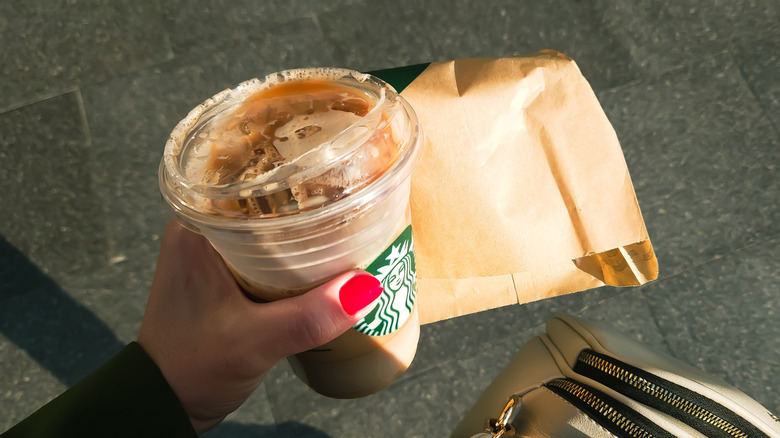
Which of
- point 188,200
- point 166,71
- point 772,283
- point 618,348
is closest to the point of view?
point 188,200

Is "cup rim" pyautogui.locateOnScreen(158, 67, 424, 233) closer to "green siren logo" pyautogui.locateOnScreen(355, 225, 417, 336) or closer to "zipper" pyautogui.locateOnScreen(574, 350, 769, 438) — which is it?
"green siren logo" pyautogui.locateOnScreen(355, 225, 417, 336)

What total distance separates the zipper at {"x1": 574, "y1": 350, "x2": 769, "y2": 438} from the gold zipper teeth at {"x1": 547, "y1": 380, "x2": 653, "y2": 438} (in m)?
0.05

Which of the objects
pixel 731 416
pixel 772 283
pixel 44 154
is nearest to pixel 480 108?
pixel 731 416

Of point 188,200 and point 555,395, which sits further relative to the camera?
point 555,395

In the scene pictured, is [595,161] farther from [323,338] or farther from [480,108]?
[323,338]

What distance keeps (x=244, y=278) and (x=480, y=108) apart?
51 centimetres

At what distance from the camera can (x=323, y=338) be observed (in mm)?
909

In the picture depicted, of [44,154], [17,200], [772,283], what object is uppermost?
[772,283]

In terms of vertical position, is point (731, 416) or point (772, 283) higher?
point (731, 416)

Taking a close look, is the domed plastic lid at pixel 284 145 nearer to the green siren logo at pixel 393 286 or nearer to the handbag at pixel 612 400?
the green siren logo at pixel 393 286

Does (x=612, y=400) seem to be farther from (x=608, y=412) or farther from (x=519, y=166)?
(x=519, y=166)

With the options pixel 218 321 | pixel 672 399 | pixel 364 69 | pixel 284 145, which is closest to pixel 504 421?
pixel 672 399

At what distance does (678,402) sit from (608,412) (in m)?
0.13

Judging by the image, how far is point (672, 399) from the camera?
3.29ft
